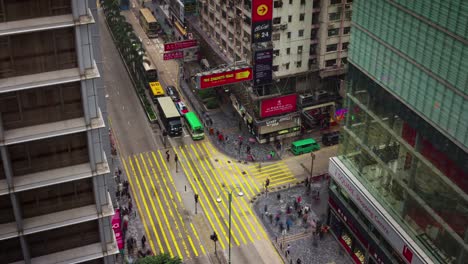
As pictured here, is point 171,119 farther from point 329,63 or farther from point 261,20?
point 329,63

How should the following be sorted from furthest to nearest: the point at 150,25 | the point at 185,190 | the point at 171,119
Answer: the point at 150,25, the point at 171,119, the point at 185,190

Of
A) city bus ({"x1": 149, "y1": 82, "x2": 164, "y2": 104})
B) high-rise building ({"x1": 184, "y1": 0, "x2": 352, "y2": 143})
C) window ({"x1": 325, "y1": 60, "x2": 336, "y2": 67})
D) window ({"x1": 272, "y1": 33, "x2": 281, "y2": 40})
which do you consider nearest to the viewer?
high-rise building ({"x1": 184, "y1": 0, "x2": 352, "y2": 143})

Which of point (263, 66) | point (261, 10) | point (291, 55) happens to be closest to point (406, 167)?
point (263, 66)

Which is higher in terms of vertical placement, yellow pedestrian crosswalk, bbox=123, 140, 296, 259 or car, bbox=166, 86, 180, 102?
car, bbox=166, 86, 180, 102

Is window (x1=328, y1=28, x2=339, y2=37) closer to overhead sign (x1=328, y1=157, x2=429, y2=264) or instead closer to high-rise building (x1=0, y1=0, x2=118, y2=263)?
overhead sign (x1=328, y1=157, x2=429, y2=264)

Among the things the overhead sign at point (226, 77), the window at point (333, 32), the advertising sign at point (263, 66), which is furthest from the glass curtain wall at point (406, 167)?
the window at point (333, 32)

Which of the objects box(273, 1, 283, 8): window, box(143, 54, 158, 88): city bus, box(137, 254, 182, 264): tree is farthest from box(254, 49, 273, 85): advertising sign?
box(137, 254, 182, 264): tree
